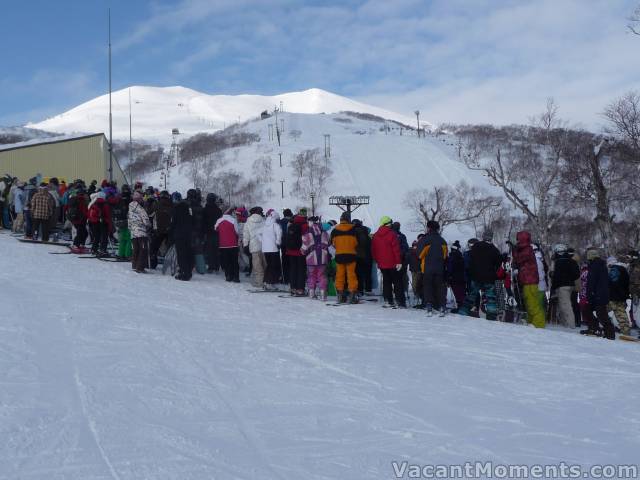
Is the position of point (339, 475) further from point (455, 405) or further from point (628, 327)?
point (628, 327)

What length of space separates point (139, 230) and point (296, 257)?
11.1ft

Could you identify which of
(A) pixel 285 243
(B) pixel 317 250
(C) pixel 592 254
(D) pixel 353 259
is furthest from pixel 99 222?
(C) pixel 592 254

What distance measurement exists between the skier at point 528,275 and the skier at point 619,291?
1498mm

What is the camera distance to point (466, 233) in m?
67.1

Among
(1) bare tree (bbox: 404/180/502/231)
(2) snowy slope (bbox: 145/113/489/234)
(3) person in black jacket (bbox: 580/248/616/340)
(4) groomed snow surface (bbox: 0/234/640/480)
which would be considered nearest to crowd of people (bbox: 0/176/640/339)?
(3) person in black jacket (bbox: 580/248/616/340)

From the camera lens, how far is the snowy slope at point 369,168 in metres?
79.8

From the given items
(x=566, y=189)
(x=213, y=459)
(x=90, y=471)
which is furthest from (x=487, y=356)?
(x=566, y=189)

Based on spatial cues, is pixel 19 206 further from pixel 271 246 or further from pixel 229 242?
pixel 271 246

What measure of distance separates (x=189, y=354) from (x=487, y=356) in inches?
144

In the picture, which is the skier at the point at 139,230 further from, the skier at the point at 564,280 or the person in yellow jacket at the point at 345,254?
the skier at the point at 564,280

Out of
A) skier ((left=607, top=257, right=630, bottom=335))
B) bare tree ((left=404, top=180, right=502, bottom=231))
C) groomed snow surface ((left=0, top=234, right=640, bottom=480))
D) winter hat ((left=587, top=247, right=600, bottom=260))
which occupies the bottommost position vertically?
groomed snow surface ((left=0, top=234, right=640, bottom=480))

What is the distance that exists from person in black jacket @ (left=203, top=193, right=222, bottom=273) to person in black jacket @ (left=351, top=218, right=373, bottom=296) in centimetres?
325

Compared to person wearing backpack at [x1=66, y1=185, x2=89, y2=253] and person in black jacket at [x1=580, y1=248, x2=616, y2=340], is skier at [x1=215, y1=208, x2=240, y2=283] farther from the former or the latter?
person in black jacket at [x1=580, y1=248, x2=616, y2=340]

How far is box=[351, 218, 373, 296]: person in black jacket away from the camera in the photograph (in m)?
11.4
